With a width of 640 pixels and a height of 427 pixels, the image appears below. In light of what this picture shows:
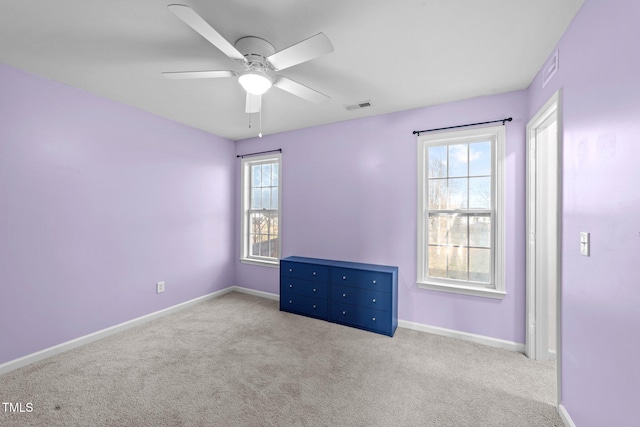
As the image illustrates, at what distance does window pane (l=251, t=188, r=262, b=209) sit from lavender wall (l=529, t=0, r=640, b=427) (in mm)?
3806

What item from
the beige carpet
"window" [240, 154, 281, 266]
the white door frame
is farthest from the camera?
"window" [240, 154, 281, 266]

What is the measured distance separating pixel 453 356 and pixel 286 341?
166 cm

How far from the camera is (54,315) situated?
2.55 meters

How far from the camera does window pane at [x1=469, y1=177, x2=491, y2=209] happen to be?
2855 mm

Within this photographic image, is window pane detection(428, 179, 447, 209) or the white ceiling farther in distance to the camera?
window pane detection(428, 179, 447, 209)

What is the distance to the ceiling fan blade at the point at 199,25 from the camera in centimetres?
122

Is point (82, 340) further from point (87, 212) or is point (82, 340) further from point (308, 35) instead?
point (308, 35)

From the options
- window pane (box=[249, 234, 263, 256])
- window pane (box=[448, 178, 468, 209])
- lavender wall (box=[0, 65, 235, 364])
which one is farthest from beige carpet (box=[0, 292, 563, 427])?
window pane (box=[249, 234, 263, 256])

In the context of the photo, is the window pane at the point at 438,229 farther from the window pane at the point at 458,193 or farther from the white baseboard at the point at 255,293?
the white baseboard at the point at 255,293

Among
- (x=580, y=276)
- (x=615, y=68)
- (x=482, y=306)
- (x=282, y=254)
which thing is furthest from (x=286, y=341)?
(x=615, y=68)

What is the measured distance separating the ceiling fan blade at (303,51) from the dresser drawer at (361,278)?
7.46 ft

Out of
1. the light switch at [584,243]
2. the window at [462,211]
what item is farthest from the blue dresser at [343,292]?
the light switch at [584,243]

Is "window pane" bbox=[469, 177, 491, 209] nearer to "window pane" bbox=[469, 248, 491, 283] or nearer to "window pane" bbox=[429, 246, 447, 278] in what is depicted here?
"window pane" bbox=[469, 248, 491, 283]

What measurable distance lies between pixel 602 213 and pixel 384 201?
6.75ft
